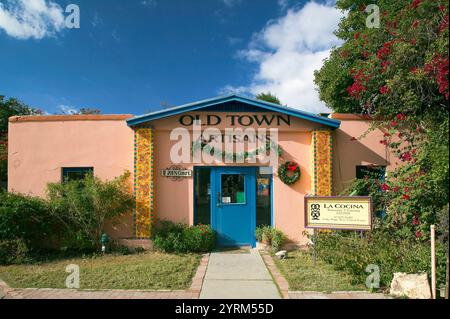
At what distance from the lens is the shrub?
20.1 feet

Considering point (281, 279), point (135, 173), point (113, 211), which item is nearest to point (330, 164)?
point (281, 279)

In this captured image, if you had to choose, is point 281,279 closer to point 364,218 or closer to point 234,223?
point 364,218

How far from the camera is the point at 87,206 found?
22.3 feet

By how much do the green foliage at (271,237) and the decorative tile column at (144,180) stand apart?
2749 mm

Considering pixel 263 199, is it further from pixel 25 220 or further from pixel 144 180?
pixel 25 220

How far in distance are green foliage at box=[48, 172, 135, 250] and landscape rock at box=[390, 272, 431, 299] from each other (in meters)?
5.72

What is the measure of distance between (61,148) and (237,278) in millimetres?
5646

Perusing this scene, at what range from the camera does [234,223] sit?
7.54 meters

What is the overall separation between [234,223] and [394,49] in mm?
5278

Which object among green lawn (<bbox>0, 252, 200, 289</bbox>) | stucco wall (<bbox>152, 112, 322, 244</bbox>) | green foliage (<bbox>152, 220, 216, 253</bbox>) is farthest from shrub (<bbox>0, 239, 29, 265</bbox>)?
stucco wall (<bbox>152, 112, 322, 244</bbox>)

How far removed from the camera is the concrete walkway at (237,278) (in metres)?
4.57

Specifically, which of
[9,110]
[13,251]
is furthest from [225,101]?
[9,110]

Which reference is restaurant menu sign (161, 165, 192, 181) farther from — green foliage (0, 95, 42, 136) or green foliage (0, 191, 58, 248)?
green foliage (0, 95, 42, 136)

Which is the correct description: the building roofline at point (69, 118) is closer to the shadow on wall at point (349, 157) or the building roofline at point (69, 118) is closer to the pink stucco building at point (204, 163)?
the pink stucco building at point (204, 163)
